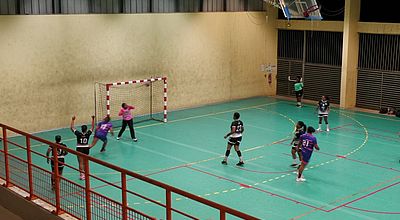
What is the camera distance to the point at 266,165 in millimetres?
19328

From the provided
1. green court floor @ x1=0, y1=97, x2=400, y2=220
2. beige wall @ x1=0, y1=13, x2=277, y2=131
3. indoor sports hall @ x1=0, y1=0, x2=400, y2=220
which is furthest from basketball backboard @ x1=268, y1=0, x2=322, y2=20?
beige wall @ x1=0, y1=13, x2=277, y2=131

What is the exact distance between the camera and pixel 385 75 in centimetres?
2944

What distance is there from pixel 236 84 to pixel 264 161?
13.8 meters

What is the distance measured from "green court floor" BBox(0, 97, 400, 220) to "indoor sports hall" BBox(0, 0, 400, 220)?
68 mm

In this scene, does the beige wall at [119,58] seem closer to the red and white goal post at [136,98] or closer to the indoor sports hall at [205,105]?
the indoor sports hall at [205,105]

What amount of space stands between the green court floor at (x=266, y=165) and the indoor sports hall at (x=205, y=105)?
7cm

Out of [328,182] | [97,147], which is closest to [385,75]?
[328,182]

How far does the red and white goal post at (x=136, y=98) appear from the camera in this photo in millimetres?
26781

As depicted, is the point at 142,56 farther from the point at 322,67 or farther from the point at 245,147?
the point at 322,67

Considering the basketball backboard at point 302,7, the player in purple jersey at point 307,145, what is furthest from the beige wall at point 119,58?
the player in purple jersey at point 307,145

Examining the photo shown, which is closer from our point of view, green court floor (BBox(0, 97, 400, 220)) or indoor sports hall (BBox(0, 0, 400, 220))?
green court floor (BBox(0, 97, 400, 220))

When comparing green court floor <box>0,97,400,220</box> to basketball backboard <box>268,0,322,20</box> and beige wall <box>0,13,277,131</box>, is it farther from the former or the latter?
basketball backboard <box>268,0,322,20</box>

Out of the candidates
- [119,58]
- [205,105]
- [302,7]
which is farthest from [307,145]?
[205,105]

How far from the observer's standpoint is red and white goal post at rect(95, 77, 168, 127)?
26.8 metres
